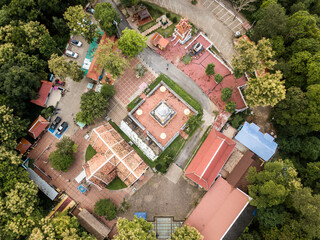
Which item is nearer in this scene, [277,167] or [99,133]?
[277,167]

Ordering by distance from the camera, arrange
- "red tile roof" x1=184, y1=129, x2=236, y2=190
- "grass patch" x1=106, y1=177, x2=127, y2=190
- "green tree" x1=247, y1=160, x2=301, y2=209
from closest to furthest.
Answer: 1. "green tree" x1=247, y1=160, x2=301, y2=209
2. "red tile roof" x1=184, y1=129, x2=236, y2=190
3. "grass patch" x1=106, y1=177, x2=127, y2=190

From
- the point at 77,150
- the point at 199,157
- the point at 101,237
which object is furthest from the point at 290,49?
the point at 101,237

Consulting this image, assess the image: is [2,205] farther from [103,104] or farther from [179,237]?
[179,237]

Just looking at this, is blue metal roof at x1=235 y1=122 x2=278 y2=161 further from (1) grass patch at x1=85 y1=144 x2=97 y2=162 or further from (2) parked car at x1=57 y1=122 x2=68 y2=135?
(2) parked car at x1=57 y1=122 x2=68 y2=135

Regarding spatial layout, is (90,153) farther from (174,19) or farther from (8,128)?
(174,19)

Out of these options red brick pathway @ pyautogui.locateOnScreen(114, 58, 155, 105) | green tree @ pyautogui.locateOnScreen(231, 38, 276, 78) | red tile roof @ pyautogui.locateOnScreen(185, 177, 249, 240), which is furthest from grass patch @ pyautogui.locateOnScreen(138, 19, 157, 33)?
red tile roof @ pyautogui.locateOnScreen(185, 177, 249, 240)

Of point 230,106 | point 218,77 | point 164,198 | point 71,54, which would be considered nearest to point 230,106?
point 230,106

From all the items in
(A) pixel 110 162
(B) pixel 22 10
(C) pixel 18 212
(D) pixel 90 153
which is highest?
(B) pixel 22 10
